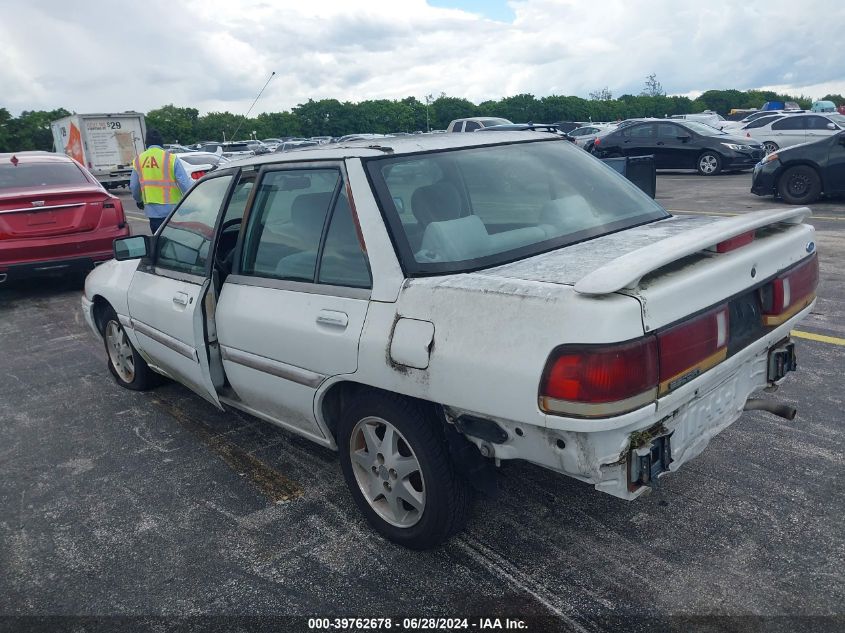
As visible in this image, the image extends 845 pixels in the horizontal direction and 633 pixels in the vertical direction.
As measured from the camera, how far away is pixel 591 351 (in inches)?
86.2

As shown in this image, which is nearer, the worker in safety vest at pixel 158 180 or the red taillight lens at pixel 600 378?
the red taillight lens at pixel 600 378

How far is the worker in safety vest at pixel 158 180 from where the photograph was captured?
7898 mm

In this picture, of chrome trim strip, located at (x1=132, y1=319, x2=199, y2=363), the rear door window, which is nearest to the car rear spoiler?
the rear door window

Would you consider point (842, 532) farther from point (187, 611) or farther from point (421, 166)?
point (187, 611)

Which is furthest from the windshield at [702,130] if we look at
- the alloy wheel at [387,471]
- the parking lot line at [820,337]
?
the alloy wheel at [387,471]

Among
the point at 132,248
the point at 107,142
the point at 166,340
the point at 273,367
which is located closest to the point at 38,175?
the point at 132,248

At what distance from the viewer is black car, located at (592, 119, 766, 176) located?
1808cm

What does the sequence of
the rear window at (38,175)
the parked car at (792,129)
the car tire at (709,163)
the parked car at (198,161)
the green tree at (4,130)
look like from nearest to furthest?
the rear window at (38,175), the parked car at (198,161), the car tire at (709,163), the parked car at (792,129), the green tree at (4,130)

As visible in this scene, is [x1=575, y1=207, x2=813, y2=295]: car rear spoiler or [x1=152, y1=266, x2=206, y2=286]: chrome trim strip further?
[x1=152, y1=266, x2=206, y2=286]: chrome trim strip

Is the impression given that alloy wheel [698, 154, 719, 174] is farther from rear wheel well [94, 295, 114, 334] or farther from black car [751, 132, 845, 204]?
rear wheel well [94, 295, 114, 334]

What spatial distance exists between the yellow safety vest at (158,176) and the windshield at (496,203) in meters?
5.39

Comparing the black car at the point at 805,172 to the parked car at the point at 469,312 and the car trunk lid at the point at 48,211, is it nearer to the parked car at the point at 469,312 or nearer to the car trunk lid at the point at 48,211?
the parked car at the point at 469,312

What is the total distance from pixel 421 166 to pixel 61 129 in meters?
29.5

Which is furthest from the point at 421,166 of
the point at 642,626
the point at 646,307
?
the point at 642,626
